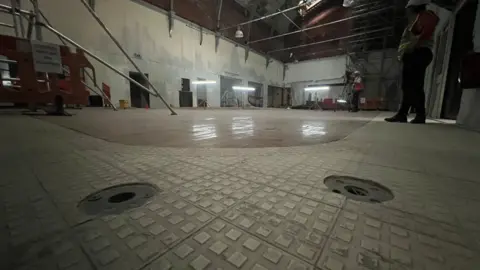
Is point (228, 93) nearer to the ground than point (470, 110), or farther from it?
farther from it

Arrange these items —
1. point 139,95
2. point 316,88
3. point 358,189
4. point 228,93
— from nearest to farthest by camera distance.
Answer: point 358,189
point 139,95
point 228,93
point 316,88

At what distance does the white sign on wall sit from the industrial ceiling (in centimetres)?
782

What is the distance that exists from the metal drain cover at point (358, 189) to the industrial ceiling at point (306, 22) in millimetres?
10373

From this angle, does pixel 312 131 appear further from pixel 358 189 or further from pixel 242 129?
pixel 358 189

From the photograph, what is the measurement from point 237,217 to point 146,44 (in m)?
10.5

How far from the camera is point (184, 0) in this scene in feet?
32.8

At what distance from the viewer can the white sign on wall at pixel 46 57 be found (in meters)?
2.71

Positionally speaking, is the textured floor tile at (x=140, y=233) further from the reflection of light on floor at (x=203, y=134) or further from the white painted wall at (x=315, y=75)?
the white painted wall at (x=315, y=75)

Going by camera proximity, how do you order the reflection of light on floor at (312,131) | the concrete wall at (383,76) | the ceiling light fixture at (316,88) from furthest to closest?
1. the ceiling light fixture at (316,88)
2. the concrete wall at (383,76)
3. the reflection of light on floor at (312,131)

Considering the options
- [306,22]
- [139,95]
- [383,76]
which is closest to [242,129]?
[139,95]

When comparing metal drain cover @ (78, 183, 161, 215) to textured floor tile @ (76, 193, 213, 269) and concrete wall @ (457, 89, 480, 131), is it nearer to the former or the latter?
textured floor tile @ (76, 193, 213, 269)

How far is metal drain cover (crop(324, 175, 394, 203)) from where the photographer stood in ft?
2.30

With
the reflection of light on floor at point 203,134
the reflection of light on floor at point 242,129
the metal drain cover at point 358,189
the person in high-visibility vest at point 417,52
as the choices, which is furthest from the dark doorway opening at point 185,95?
the metal drain cover at point 358,189

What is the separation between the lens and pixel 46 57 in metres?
2.75
